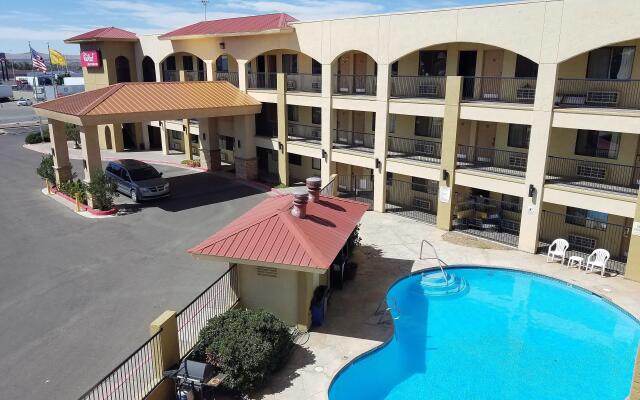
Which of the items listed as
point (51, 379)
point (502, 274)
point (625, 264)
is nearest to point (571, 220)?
point (625, 264)

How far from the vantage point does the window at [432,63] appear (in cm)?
2564

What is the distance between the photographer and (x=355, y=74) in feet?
98.4

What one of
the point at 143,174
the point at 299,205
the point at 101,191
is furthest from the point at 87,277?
the point at 143,174

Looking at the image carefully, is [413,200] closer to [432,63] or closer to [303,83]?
[432,63]

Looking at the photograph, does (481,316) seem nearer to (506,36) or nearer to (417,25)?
(506,36)

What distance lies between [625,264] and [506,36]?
11063 millimetres

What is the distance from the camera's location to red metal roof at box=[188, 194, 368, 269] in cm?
1412

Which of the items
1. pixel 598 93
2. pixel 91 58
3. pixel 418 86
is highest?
pixel 91 58

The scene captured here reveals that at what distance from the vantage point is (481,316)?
17500mm

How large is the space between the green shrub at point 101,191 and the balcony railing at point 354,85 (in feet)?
46.3

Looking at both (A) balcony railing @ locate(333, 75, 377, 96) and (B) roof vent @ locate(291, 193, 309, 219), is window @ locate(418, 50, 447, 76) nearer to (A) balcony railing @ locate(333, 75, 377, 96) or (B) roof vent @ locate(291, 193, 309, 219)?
(A) balcony railing @ locate(333, 75, 377, 96)

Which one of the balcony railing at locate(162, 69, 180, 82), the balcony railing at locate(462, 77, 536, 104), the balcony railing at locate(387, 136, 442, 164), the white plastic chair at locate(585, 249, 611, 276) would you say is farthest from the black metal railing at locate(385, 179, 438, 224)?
the balcony railing at locate(162, 69, 180, 82)

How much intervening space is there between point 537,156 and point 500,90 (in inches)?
194

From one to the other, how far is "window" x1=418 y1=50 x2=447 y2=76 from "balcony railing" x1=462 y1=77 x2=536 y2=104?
4.88ft
